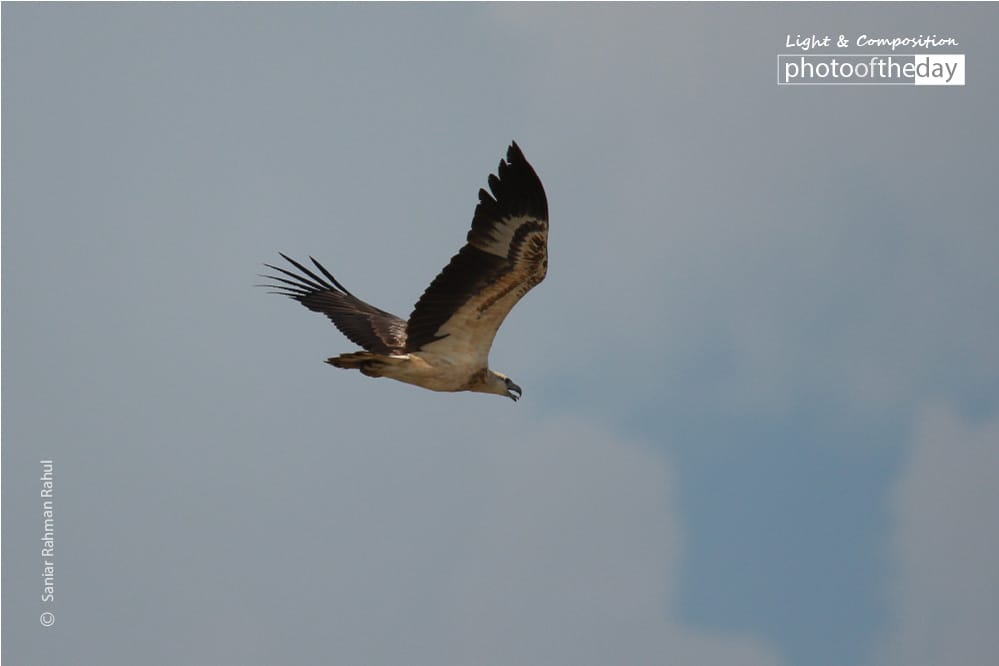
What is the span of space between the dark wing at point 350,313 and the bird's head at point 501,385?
1039mm

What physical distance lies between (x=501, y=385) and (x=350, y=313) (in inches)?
105

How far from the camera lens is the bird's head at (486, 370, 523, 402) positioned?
634 inches

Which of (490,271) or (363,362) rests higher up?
(490,271)

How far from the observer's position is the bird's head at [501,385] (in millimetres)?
16109

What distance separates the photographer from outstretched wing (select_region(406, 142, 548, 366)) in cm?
1453

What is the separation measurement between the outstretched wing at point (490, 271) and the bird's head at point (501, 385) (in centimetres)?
56

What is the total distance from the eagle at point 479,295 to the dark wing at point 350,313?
58 cm

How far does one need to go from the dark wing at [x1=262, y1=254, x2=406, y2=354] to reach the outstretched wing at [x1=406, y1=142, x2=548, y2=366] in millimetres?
743

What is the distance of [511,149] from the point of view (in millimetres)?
14266

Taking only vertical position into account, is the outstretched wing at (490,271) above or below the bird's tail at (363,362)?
above

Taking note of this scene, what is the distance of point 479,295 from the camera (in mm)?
15055

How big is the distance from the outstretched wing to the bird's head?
558 mm

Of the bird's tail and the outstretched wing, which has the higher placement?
the outstretched wing

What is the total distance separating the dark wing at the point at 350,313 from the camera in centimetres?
1694
